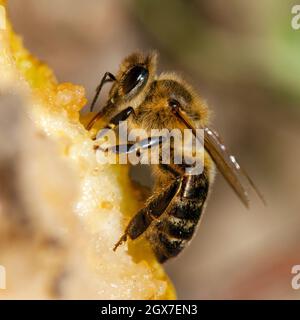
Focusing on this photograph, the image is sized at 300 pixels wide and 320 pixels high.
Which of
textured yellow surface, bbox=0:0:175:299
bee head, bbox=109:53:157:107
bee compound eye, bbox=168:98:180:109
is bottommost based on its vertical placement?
textured yellow surface, bbox=0:0:175:299

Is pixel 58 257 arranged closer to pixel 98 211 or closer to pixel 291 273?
pixel 98 211

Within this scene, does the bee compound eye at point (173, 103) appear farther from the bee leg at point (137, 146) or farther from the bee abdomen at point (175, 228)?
the bee abdomen at point (175, 228)

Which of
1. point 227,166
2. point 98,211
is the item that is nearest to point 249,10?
point 227,166

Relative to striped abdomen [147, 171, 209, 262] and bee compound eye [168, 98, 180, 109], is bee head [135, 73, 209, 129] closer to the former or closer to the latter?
bee compound eye [168, 98, 180, 109]

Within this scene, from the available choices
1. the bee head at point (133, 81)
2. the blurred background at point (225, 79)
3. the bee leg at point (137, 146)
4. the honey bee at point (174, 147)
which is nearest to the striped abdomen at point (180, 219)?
the honey bee at point (174, 147)

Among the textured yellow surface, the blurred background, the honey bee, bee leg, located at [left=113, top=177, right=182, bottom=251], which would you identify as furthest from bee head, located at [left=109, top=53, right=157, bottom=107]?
the blurred background

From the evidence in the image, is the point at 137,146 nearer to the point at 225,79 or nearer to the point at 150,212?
the point at 150,212
